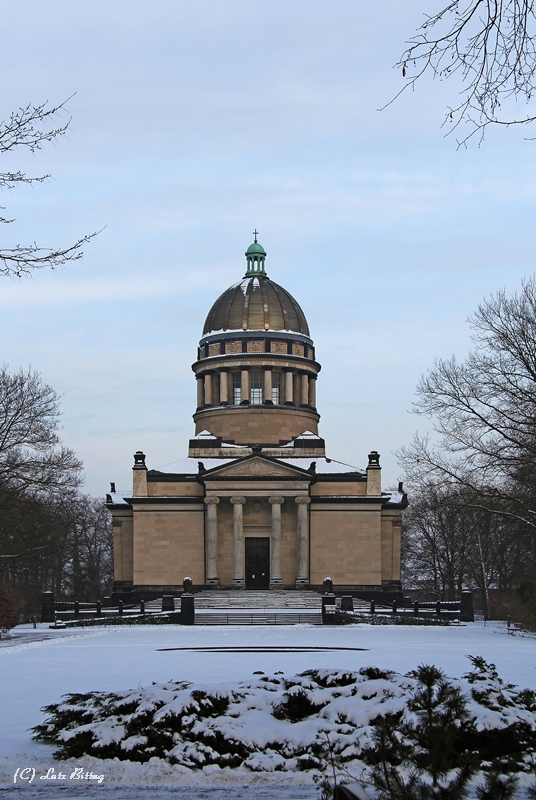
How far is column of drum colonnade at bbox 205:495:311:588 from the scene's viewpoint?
65.3 metres

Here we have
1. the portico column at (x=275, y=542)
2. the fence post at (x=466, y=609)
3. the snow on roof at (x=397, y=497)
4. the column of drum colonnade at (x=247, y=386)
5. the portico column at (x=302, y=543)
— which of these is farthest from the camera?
the column of drum colonnade at (x=247, y=386)

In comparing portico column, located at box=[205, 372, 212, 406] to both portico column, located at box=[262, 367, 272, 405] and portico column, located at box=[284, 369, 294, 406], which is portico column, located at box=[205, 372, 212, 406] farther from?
portico column, located at box=[284, 369, 294, 406]

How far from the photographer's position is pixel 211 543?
6575cm

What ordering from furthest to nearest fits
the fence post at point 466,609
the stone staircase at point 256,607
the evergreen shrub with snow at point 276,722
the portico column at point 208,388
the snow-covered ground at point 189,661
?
the portico column at point 208,388 → the fence post at point 466,609 → the stone staircase at point 256,607 → the evergreen shrub with snow at point 276,722 → the snow-covered ground at point 189,661

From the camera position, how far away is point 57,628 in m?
44.7

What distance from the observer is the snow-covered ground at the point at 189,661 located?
12391 mm

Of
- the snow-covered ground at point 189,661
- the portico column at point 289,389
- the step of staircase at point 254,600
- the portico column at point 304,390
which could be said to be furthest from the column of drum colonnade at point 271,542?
the snow-covered ground at point 189,661

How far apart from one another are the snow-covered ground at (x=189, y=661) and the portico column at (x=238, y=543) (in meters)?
22.6

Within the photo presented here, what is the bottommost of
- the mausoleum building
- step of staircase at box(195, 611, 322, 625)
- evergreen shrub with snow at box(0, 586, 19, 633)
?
step of staircase at box(195, 611, 322, 625)

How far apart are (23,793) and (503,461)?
2815 cm

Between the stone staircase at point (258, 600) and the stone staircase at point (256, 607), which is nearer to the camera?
the stone staircase at point (256, 607)

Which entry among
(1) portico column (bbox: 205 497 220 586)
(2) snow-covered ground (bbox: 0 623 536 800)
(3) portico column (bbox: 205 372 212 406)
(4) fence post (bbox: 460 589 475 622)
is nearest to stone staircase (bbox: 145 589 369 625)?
(1) portico column (bbox: 205 497 220 586)

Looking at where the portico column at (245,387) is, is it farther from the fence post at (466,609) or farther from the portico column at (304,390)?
the fence post at (466,609)

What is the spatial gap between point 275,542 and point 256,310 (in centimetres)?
1930
